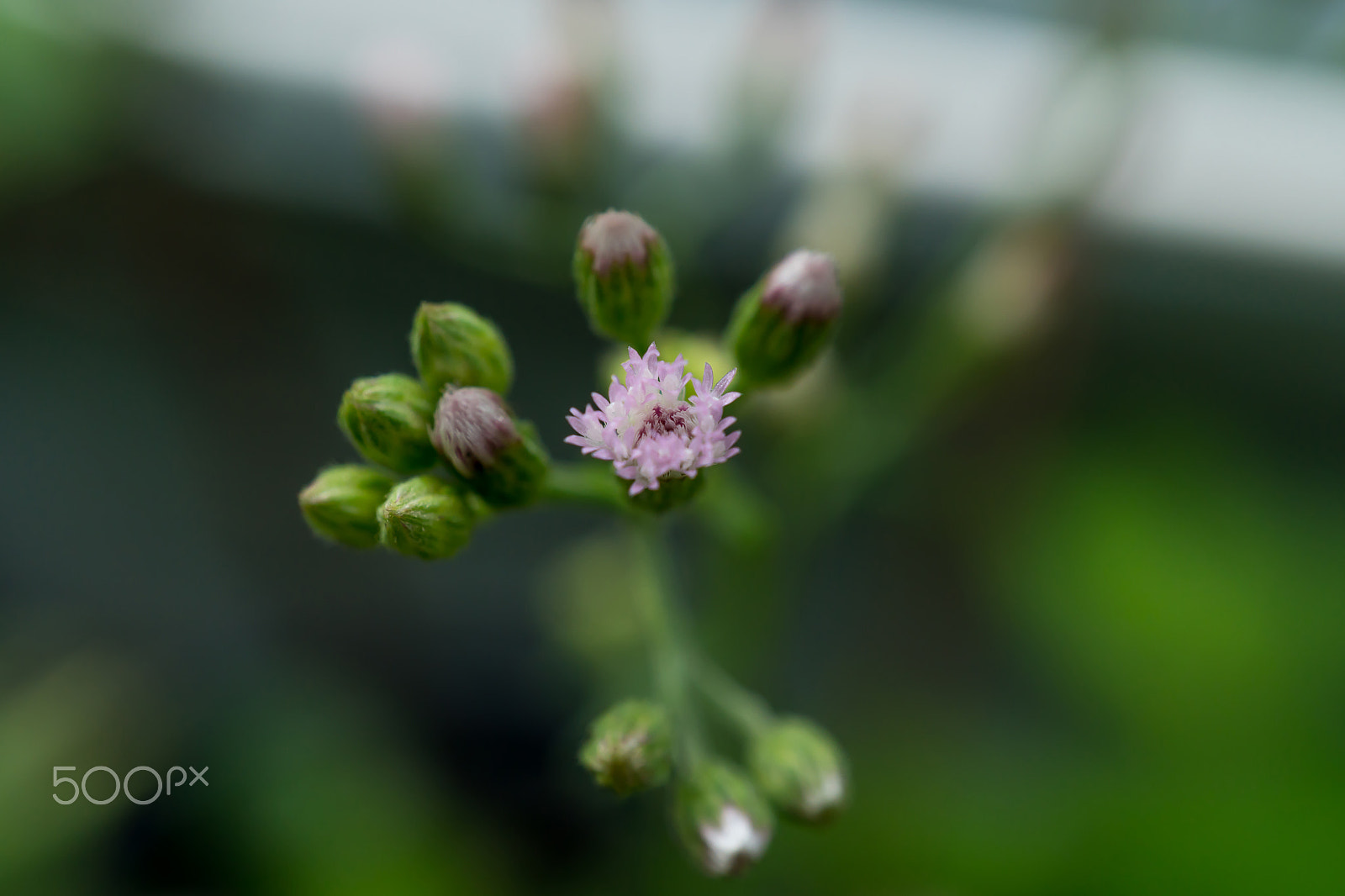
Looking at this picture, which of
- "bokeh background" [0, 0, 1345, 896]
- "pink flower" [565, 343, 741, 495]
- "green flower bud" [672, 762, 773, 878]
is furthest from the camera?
"bokeh background" [0, 0, 1345, 896]

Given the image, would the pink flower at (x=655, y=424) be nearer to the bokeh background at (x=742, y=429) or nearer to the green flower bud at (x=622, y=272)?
the green flower bud at (x=622, y=272)

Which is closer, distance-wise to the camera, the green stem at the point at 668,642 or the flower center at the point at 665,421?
the flower center at the point at 665,421

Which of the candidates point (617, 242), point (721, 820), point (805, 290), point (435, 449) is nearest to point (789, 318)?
point (805, 290)

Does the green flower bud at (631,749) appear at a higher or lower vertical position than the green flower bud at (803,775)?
higher

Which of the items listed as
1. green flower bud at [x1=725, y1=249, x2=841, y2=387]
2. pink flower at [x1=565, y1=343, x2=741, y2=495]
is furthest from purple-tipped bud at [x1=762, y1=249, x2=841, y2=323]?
pink flower at [x1=565, y1=343, x2=741, y2=495]

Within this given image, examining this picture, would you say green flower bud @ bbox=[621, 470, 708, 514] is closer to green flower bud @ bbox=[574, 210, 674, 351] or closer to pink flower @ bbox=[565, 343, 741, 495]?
pink flower @ bbox=[565, 343, 741, 495]

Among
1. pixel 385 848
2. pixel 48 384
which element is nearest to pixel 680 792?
pixel 385 848

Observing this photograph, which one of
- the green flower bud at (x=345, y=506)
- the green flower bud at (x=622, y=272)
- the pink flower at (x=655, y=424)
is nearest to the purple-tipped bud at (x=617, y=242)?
the green flower bud at (x=622, y=272)
